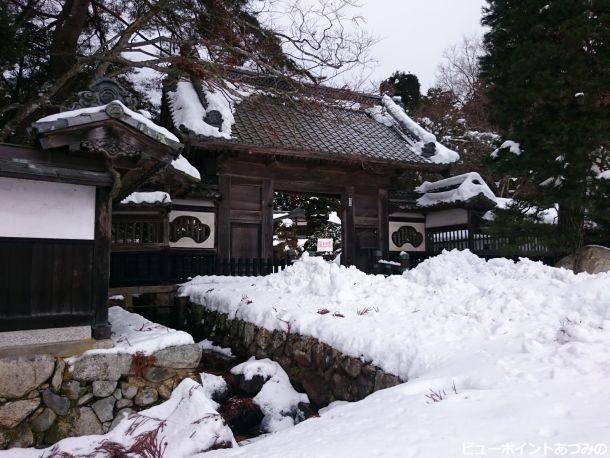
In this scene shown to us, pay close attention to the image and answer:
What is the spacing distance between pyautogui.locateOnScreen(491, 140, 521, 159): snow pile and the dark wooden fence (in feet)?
20.4

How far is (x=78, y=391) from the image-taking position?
15.0 ft

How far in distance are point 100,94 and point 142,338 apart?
282 cm

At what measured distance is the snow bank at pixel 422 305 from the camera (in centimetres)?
430

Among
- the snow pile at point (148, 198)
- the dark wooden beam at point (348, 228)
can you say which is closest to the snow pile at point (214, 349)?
the snow pile at point (148, 198)

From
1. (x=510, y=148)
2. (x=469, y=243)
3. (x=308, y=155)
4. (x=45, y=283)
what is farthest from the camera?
(x=469, y=243)

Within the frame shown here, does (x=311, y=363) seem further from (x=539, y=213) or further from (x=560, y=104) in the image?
(x=539, y=213)

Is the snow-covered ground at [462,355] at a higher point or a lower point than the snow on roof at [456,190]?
lower

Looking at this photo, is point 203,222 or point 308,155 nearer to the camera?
point 203,222

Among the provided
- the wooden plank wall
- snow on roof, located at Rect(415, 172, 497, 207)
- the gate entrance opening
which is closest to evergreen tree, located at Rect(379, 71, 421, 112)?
the gate entrance opening

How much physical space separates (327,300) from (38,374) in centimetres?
369

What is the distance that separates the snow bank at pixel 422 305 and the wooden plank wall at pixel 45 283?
2613 mm

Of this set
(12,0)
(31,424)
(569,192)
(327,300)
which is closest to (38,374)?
(31,424)

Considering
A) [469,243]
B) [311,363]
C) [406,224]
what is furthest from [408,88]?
[311,363]

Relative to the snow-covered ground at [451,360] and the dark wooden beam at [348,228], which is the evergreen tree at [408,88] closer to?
the dark wooden beam at [348,228]
